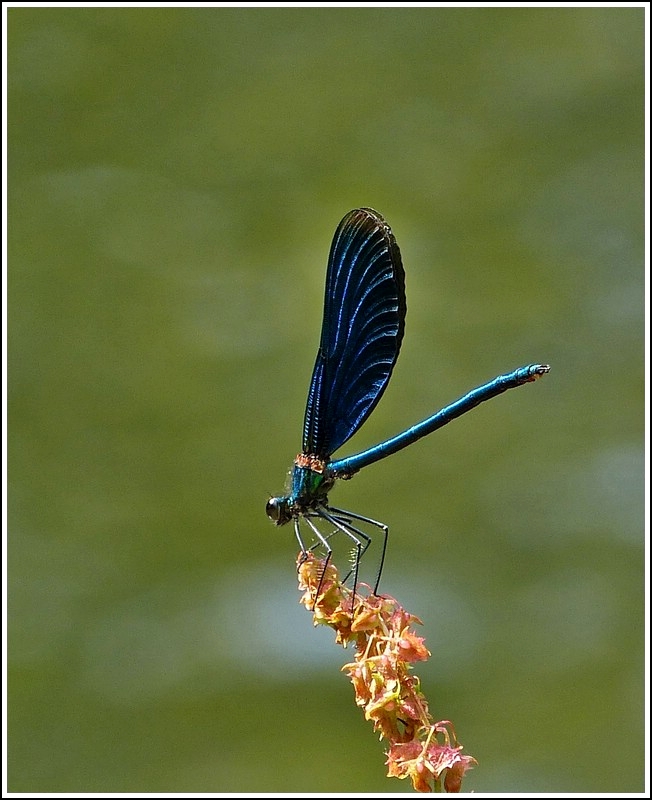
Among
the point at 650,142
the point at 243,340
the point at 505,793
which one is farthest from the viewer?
the point at 650,142

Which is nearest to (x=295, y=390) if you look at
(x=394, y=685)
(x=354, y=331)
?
(x=354, y=331)

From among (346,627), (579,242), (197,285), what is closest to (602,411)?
(579,242)

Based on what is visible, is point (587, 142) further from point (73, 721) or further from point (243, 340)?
point (73, 721)

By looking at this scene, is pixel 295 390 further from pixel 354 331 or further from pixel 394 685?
pixel 394 685

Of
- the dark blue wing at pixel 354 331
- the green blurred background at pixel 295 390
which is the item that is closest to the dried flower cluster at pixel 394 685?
the dark blue wing at pixel 354 331

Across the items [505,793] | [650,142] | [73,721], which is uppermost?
[650,142]

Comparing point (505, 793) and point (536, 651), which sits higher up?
point (536, 651)
